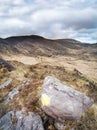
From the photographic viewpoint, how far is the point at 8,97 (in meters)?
13.1

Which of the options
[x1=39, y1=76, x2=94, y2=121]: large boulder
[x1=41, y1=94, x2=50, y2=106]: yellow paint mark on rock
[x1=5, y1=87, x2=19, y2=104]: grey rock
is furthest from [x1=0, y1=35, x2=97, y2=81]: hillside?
[x1=41, y1=94, x2=50, y2=106]: yellow paint mark on rock

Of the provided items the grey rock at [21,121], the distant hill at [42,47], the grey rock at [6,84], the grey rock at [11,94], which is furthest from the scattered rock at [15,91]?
the distant hill at [42,47]

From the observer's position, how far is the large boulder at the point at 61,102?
1143 cm

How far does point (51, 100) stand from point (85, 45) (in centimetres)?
10777

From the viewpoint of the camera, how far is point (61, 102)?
1155 cm

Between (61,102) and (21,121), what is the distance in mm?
1652

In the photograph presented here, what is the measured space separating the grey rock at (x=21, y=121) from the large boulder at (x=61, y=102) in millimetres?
521

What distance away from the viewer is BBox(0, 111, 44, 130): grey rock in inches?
444

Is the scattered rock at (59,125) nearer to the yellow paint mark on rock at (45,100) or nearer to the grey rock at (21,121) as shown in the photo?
the grey rock at (21,121)

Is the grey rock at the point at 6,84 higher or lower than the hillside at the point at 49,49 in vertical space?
higher

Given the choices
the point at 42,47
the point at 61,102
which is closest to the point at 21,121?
the point at 61,102

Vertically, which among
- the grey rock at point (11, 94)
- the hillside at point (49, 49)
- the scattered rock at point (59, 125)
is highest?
the grey rock at point (11, 94)

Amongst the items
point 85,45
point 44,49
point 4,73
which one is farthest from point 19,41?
point 4,73

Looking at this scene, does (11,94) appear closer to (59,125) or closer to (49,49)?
(59,125)
